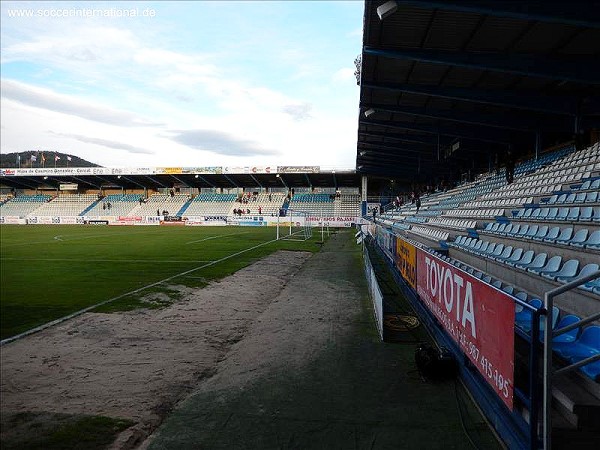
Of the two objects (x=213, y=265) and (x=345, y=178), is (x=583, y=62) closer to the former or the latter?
(x=213, y=265)

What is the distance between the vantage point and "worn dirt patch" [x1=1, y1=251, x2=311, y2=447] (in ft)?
14.4

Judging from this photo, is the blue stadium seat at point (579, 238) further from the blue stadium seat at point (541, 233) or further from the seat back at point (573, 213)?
the seat back at point (573, 213)

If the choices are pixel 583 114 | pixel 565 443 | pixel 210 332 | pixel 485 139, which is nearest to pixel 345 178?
pixel 485 139

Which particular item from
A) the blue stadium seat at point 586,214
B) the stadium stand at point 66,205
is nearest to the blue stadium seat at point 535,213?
the blue stadium seat at point 586,214

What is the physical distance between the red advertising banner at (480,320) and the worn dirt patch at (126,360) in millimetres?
3320

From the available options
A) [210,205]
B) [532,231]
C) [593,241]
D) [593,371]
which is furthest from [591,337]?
[210,205]

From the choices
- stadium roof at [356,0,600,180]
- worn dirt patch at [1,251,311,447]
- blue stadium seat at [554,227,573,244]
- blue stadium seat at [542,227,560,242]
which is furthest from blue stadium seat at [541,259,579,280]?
stadium roof at [356,0,600,180]

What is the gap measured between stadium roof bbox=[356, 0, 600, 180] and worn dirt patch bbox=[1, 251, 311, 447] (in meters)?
8.22

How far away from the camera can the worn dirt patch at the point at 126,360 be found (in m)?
4.38

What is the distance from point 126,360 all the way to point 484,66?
12.1 metres

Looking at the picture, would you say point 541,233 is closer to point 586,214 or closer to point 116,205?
point 586,214

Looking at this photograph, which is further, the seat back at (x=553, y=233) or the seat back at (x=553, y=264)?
the seat back at (x=553, y=233)

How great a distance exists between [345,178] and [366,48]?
45.7m

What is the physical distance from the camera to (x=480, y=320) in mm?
3842
